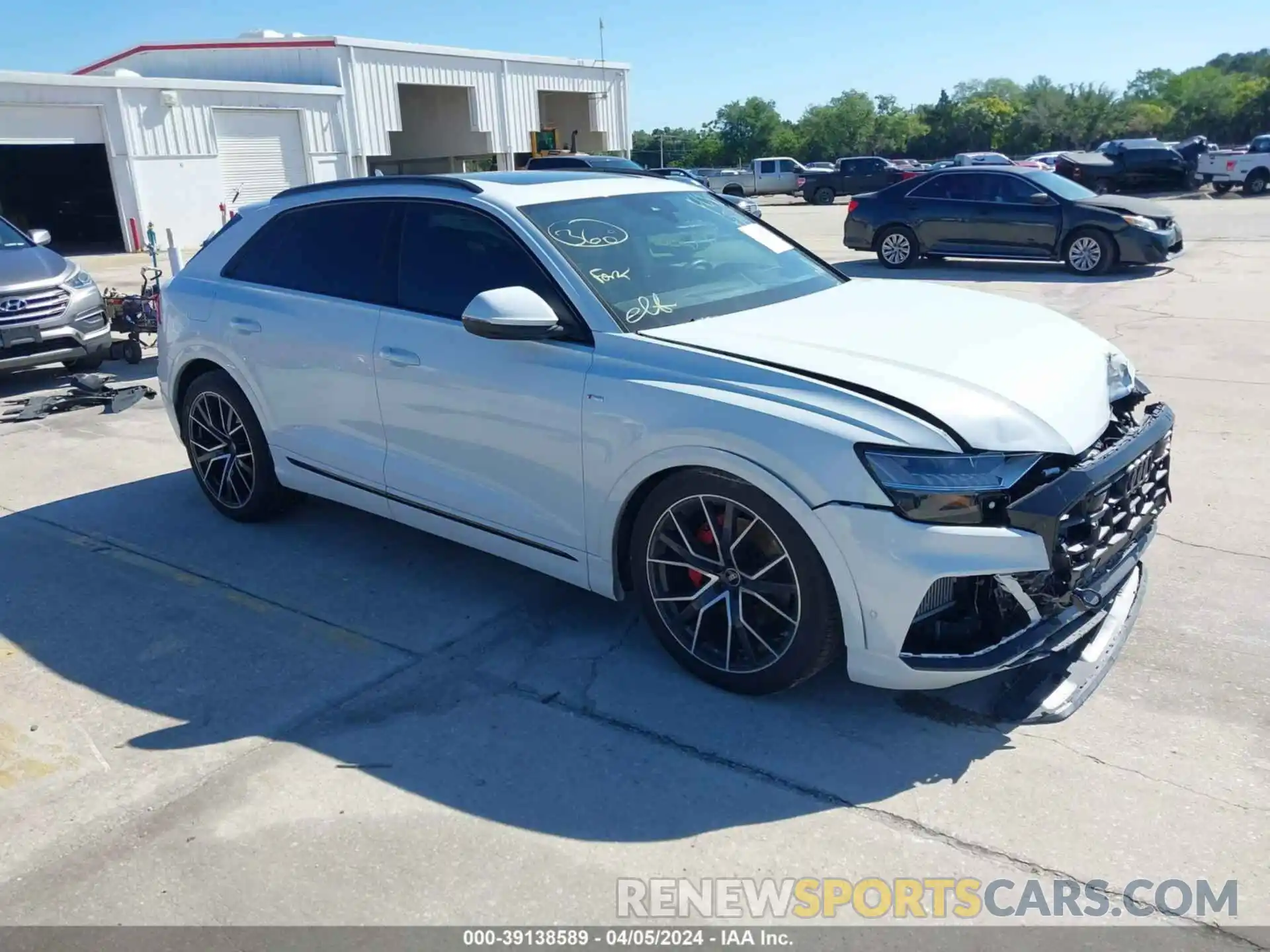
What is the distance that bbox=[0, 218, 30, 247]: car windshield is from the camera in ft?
32.5

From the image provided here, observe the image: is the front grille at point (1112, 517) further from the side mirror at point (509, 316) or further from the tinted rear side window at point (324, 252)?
the tinted rear side window at point (324, 252)

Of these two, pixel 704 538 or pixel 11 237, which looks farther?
pixel 11 237

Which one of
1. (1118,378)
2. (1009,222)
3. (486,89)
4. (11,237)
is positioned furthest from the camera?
(486,89)

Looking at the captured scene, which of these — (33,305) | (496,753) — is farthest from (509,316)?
(33,305)

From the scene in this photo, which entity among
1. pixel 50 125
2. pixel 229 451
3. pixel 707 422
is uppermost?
pixel 50 125

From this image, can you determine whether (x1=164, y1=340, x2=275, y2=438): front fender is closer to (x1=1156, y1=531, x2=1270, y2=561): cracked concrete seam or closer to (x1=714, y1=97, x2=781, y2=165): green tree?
(x1=1156, y1=531, x2=1270, y2=561): cracked concrete seam

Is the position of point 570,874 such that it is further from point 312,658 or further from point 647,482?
point 312,658

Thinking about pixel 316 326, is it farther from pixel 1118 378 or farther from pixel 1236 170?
pixel 1236 170

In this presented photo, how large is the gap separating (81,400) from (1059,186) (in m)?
13.0

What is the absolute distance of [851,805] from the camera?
10.1 ft

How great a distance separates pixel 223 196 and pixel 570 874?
28.5 meters

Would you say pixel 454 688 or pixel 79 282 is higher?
pixel 79 282

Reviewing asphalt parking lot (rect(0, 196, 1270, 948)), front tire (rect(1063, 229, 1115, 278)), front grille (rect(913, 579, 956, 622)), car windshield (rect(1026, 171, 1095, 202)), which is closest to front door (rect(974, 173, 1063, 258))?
car windshield (rect(1026, 171, 1095, 202))

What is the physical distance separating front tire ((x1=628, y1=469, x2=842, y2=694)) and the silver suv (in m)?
7.51
